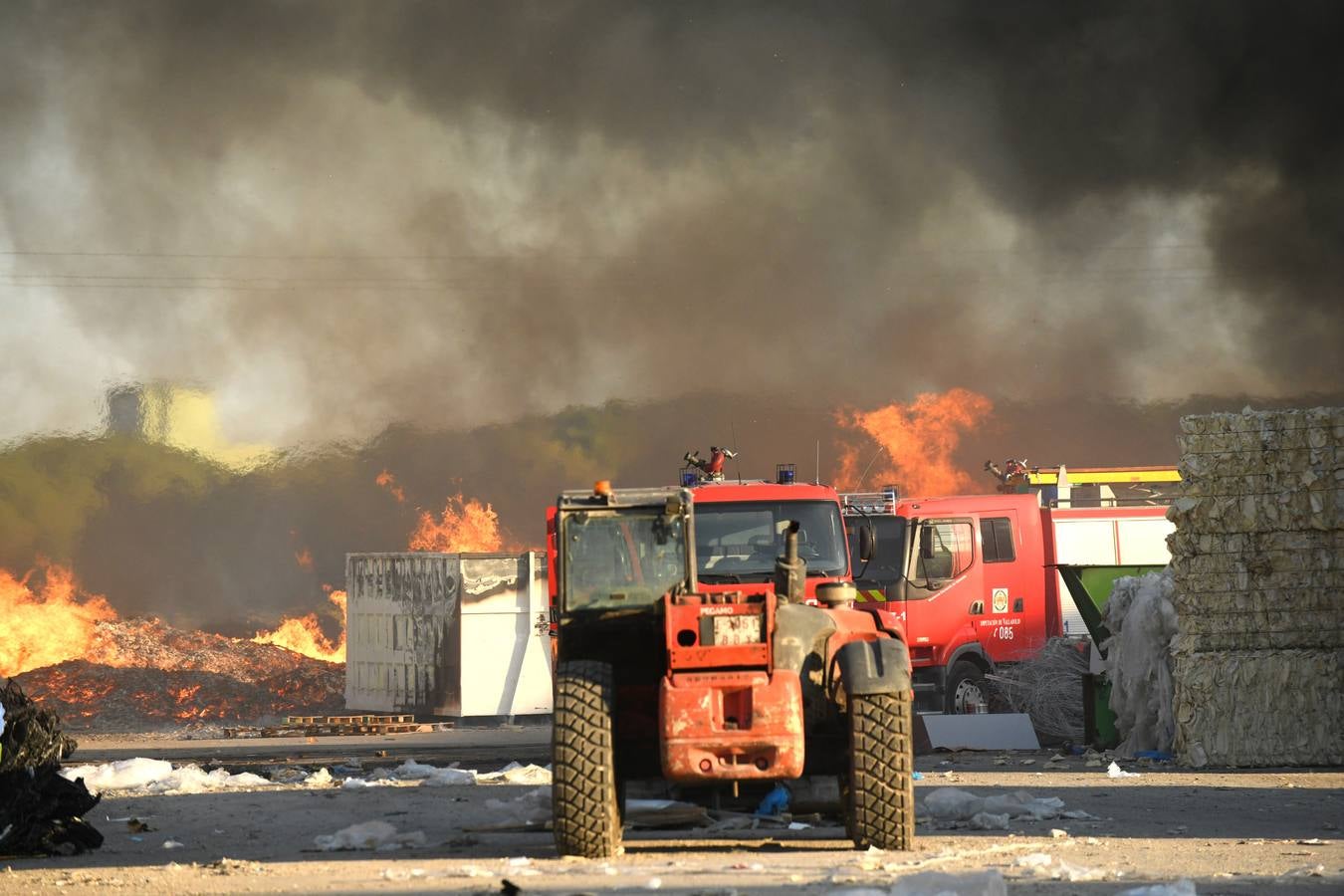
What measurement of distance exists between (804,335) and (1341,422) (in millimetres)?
27166

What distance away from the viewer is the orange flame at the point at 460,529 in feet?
132

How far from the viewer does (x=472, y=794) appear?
13148 mm

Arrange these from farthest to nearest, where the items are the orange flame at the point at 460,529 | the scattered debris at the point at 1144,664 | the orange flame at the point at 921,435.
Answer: the orange flame at the point at 921,435 → the orange flame at the point at 460,529 → the scattered debris at the point at 1144,664

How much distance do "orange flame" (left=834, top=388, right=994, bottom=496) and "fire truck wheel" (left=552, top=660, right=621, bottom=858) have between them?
32.4 meters

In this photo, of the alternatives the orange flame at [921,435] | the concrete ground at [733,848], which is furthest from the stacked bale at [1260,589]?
the orange flame at [921,435]

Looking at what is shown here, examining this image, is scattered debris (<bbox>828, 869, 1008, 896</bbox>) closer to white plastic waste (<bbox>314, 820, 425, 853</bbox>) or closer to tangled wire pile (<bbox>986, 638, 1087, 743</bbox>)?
white plastic waste (<bbox>314, 820, 425, 853</bbox>)

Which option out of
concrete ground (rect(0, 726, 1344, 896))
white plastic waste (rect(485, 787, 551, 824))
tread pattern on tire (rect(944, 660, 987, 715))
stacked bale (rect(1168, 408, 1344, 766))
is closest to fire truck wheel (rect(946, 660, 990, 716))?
tread pattern on tire (rect(944, 660, 987, 715))

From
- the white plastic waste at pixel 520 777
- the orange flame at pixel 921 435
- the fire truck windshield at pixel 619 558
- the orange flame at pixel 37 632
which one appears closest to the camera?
the fire truck windshield at pixel 619 558

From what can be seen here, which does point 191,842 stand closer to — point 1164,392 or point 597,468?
point 597,468

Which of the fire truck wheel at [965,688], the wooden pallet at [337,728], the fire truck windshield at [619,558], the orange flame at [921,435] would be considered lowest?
the wooden pallet at [337,728]

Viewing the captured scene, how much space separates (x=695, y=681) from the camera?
8898 mm

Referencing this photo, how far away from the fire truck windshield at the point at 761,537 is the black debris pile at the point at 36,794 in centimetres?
464

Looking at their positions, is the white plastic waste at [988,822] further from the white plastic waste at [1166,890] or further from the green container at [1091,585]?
the green container at [1091,585]

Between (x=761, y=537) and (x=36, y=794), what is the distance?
5.54m
